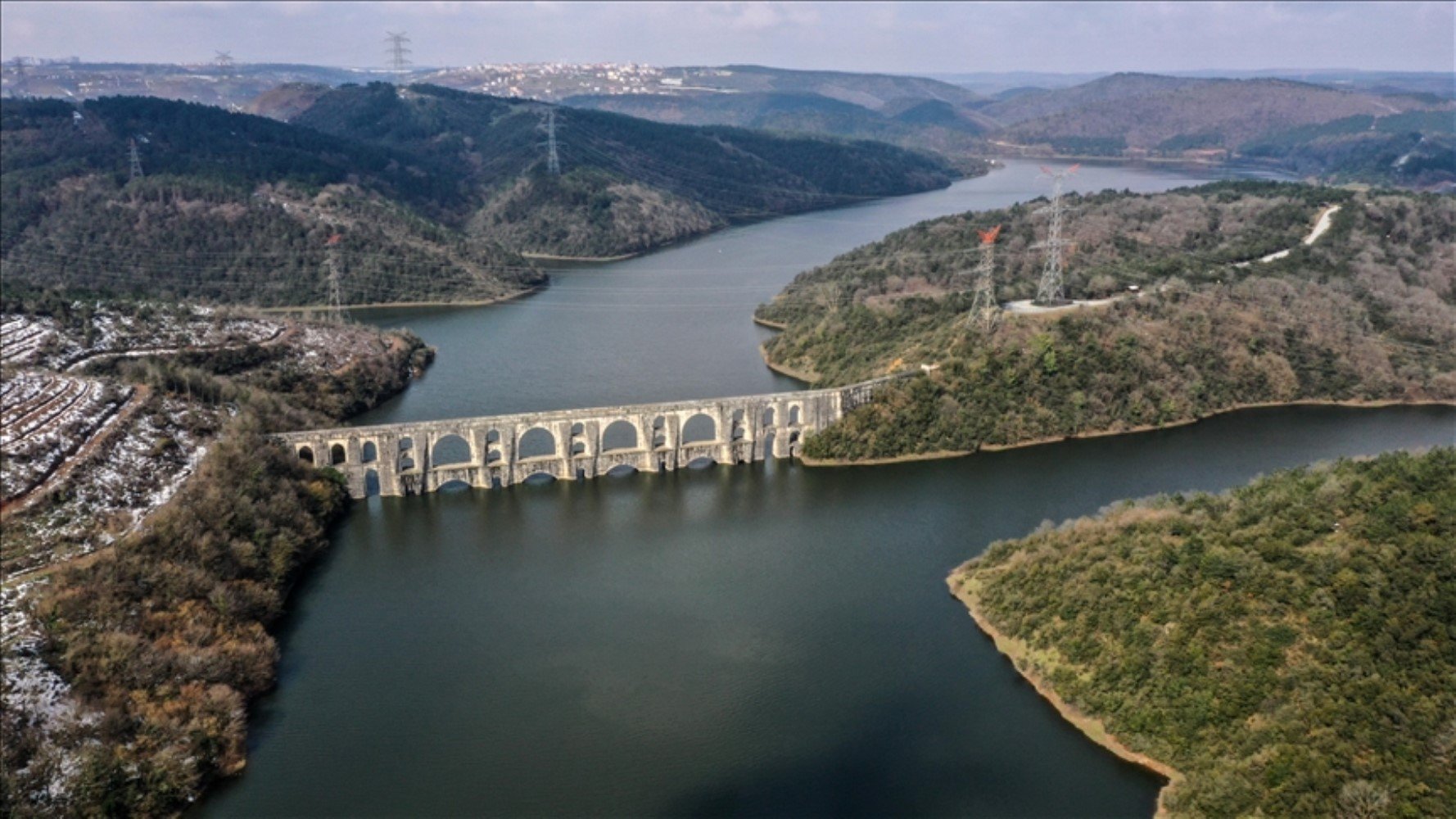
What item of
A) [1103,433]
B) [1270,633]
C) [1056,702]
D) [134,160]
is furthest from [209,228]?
[1270,633]

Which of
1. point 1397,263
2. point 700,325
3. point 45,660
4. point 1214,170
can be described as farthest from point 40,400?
point 1214,170

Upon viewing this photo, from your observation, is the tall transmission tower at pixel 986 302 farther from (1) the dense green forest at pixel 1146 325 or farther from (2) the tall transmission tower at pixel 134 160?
(2) the tall transmission tower at pixel 134 160

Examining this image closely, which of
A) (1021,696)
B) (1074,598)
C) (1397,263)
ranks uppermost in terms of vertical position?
(1397,263)

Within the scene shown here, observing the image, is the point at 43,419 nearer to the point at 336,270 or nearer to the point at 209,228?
the point at 336,270

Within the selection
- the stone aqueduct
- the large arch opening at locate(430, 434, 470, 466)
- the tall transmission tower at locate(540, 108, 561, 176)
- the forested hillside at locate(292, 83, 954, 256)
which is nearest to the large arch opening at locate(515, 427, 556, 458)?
the stone aqueduct

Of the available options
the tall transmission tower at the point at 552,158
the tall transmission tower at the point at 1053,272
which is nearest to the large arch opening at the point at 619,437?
the tall transmission tower at the point at 1053,272

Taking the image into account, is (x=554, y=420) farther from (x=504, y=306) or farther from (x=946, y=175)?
(x=946, y=175)
